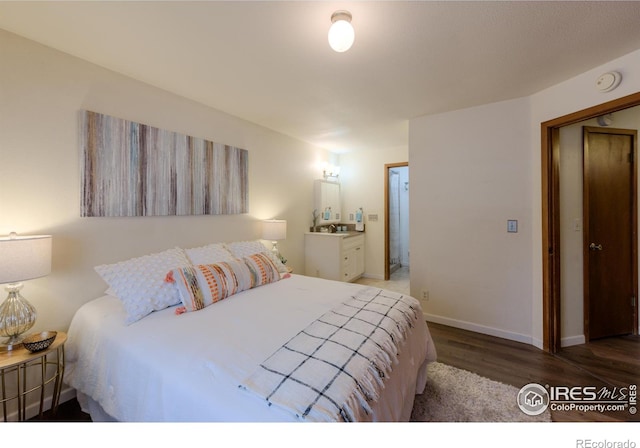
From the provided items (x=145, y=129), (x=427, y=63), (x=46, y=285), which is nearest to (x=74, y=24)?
(x=145, y=129)

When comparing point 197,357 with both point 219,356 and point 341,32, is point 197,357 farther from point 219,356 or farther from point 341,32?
point 341,32

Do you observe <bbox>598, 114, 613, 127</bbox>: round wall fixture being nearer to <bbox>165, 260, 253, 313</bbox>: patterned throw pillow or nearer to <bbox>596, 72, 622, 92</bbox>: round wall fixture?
<bbox>596, 72, 622, 92</bbox>: round wall fixture

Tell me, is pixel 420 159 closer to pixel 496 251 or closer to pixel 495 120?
pixel 495 120

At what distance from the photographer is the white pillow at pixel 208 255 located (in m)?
2.25

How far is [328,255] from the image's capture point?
387cm

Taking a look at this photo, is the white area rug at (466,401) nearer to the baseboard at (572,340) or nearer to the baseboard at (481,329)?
the baseboard at (481,329)

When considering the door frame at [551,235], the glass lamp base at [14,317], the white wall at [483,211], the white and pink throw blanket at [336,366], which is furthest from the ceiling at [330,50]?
the white and pink throw blanket at [336,366]

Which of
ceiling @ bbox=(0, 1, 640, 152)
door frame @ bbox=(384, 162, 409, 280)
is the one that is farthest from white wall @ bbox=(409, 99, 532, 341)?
door frame @ bbox=(384, 162, 409, 280)

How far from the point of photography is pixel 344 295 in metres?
1.98

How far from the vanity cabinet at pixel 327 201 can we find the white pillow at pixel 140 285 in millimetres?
2675

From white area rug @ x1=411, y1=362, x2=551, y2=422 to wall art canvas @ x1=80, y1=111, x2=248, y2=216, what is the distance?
2426 mm

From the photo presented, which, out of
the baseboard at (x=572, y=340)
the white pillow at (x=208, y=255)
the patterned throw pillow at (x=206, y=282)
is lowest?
the baseboard at (x=572, y=340)

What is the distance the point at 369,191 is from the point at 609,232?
2.99 metres

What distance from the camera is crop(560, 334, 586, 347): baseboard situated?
2427 mm
